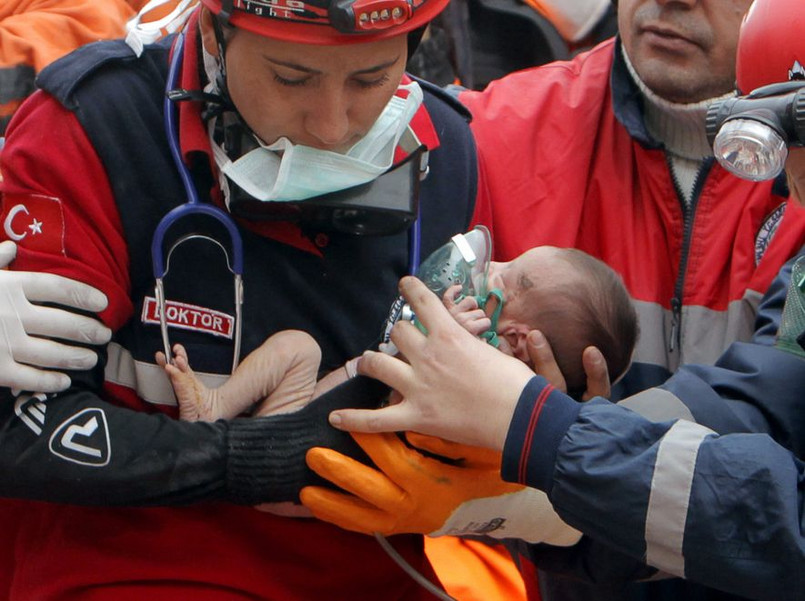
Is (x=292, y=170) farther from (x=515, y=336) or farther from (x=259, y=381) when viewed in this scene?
(x=515, y=336)

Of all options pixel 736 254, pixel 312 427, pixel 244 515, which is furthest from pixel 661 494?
pixel 736 254

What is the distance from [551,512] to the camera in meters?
2.24

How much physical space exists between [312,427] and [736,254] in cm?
117

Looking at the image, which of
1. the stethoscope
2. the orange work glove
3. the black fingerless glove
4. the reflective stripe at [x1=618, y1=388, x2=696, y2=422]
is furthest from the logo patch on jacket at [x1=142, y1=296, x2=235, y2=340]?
the reflective stripe at [x1=618, y1=388, x2=696, y2=422]

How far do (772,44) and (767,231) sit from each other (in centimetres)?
82

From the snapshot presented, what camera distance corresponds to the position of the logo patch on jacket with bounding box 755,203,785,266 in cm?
276

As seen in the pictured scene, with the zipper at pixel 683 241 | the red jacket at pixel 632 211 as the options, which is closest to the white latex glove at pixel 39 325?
the red jacket at pixel 632 211

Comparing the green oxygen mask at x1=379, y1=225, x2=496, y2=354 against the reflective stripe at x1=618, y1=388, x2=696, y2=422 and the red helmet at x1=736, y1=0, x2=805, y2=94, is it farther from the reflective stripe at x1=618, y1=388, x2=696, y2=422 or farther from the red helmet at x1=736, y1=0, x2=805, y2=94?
the red helmet at x1=736, y1=0, x2=805, y2=94

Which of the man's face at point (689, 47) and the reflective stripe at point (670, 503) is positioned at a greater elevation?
the man's face at point (689, 47)

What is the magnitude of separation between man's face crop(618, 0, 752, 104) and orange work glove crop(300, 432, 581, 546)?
3.89 ft

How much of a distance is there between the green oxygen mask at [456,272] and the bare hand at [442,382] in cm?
15

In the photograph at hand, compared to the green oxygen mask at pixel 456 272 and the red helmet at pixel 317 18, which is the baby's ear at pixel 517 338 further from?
the red helmet at pixel 317 18

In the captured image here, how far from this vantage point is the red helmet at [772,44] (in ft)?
6.59

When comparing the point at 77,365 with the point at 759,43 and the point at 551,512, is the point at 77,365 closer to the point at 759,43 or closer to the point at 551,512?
the point at 551,512
